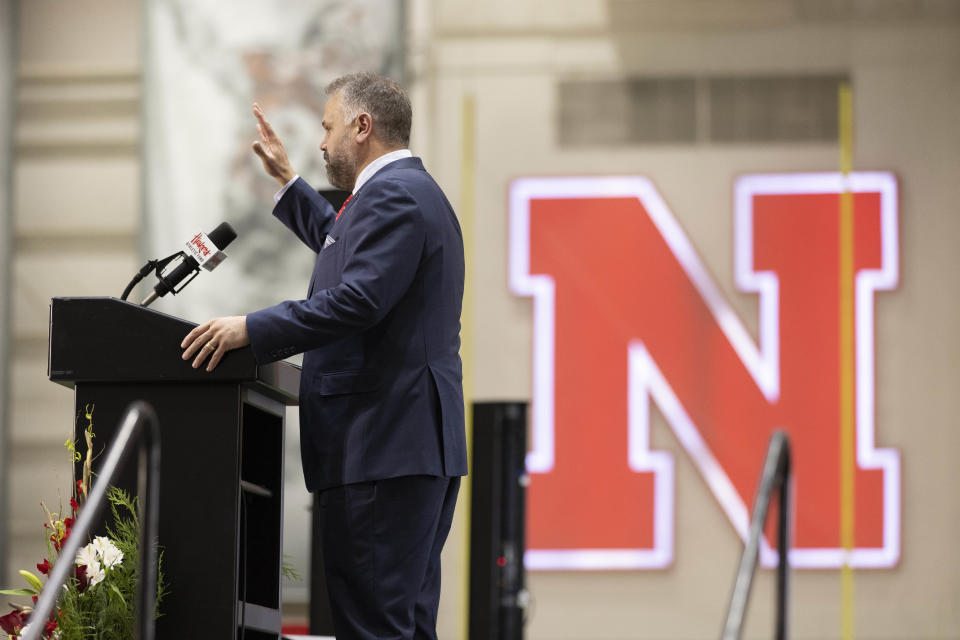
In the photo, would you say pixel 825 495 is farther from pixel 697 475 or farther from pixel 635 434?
pixel 635 434

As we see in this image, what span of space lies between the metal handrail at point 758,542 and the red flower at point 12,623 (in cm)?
127

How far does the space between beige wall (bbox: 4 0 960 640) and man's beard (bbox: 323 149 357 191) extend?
2598mm

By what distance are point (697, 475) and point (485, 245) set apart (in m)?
1.33

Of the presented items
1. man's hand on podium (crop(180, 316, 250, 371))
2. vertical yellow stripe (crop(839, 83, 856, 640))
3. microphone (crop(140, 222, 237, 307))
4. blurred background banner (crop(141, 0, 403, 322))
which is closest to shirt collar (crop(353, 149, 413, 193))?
microphone (crop(140, 222, 237, 307))

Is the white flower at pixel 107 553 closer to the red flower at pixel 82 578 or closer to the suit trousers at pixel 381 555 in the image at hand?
the red flower at pixel 82 578

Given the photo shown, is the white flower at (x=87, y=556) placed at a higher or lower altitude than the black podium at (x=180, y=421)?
lower

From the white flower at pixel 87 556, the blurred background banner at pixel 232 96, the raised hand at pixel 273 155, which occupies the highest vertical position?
the blurred background banner at pixel 232 96

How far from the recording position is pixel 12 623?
2.04 meters

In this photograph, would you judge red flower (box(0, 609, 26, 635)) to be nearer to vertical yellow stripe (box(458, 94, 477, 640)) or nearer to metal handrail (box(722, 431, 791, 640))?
metal handrail (box(722, 431, 791, 640))

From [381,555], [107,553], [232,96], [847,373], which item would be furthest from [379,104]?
[847,373]

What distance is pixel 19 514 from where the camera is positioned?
4996 millimetres

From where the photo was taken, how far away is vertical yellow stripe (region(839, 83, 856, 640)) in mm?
4695

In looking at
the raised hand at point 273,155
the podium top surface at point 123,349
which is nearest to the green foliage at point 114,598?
the podium top surface at point 123,349

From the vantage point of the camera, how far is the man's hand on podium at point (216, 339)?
1993 mm
